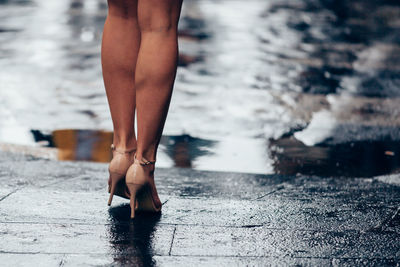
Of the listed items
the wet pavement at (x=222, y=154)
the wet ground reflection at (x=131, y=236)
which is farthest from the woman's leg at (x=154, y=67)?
the wet pavement at (x=222, y=154)

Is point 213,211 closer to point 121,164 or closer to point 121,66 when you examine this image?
point 121,164

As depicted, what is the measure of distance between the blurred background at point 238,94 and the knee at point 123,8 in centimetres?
127

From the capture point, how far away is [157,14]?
8.28 feet

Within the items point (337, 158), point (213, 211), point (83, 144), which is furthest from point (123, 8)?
point (337, 158)

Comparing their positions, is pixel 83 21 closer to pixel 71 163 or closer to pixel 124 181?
pixel 71 163

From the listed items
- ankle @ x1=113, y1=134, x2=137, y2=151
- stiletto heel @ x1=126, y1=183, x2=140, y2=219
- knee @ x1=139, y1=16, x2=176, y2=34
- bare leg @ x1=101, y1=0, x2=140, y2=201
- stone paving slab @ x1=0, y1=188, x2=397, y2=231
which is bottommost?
stone paving slab @ x1=0, y1=188, x2=397, y2=231

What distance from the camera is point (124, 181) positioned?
8.68 ft

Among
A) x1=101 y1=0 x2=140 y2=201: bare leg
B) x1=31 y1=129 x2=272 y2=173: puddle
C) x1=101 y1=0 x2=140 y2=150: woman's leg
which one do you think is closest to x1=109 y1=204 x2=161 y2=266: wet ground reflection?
x1=101 y1=0 x2=140 y2=201: bare leg

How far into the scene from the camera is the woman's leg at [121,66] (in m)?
2.68

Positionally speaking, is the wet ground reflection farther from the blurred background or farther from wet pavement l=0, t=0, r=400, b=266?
the blurred background

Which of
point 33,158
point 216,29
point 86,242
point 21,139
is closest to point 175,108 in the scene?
point 21,139

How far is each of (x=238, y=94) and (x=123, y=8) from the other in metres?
3.26

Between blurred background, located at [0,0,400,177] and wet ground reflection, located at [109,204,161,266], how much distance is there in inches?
47.7

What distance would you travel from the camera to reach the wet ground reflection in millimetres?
2057
